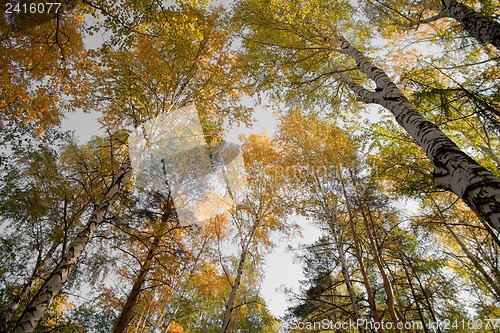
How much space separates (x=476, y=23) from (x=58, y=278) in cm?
631

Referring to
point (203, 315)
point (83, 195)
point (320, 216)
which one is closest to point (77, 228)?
point (83, 195)

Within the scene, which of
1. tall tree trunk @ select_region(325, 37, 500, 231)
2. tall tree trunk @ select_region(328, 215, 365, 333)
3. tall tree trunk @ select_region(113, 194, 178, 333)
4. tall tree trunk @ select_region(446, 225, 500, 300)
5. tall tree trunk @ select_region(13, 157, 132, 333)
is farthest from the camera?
tall tree trunk @ select_region(446, 225, 500, 300)

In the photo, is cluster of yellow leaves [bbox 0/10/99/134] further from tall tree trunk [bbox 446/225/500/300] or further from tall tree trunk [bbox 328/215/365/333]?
tall tree trunk [bbox 446/225/500/300]

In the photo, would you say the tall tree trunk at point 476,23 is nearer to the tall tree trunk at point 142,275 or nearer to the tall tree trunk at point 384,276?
the tall tree trunk at point 384,276

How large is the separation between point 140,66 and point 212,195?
4865mm

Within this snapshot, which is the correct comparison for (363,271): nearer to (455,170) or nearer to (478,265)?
(455,170)

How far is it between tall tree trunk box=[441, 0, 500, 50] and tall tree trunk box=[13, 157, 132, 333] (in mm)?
5617

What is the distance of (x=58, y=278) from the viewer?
284 cm

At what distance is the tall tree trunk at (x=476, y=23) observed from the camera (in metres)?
2.91

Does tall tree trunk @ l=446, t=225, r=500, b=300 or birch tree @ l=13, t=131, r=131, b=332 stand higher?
tall tree trunk @ l=446, t=225, r=500, b=300

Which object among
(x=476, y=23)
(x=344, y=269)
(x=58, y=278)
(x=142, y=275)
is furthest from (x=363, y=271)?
(x=58, y=278)

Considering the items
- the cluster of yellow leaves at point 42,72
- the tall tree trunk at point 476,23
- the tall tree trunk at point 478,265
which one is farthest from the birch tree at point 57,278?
the tall tree trunk at point 478,265

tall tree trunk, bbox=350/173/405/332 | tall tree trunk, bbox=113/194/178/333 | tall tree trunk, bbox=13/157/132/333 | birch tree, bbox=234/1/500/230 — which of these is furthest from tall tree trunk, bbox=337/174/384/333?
tall tree trunk, bbox=13/157/132/333

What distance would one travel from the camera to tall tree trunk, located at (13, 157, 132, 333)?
2.54 m
